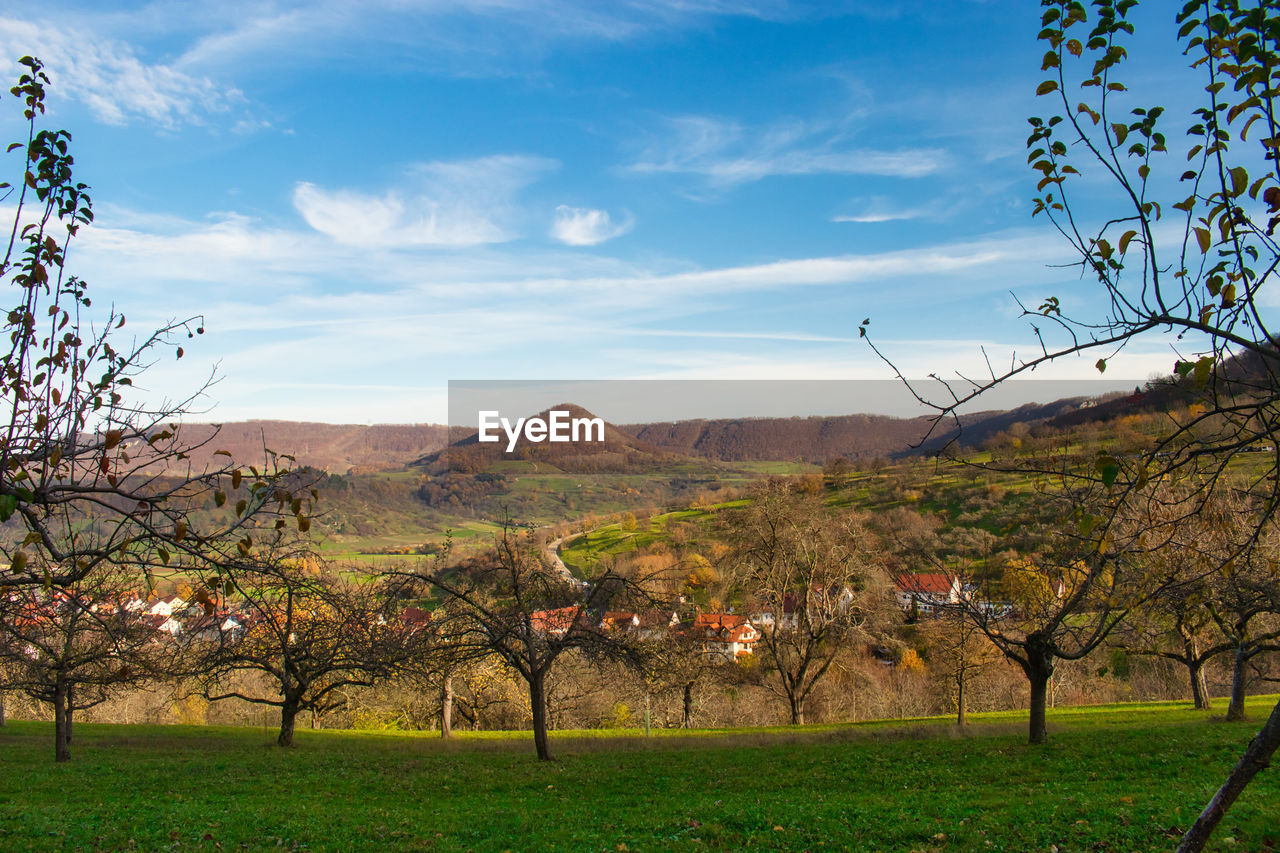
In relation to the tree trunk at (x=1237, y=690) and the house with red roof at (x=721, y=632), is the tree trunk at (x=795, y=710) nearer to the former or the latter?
the house with red roof at (x=721, y=632)

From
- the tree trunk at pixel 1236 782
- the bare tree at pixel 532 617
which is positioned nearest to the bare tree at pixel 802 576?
the bare tree at pixel 532 617

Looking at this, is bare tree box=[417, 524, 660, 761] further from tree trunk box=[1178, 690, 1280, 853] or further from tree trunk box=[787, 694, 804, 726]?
tree trunk box=[787, 694, 804, 726]

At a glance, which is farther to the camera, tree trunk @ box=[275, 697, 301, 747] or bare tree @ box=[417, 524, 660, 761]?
tree trunk @ box=[275, 697, 301, 747]

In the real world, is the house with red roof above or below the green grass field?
below

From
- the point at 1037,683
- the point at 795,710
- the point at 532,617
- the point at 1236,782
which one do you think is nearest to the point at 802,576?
the point at 795,710

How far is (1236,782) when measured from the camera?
3734 mm

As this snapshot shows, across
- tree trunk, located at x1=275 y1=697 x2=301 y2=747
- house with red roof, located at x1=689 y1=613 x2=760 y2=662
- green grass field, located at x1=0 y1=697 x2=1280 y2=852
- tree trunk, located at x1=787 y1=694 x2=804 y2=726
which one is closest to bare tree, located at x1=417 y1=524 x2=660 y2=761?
green grass field, located at x1=0 y1=697 x2=1280 y2=852

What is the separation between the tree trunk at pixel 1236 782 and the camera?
368 centimetres

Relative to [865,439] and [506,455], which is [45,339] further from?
[865,439]

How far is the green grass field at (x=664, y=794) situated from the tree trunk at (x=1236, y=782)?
494 centimetres

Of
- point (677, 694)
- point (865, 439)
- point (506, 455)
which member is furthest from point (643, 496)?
point (677, 694)

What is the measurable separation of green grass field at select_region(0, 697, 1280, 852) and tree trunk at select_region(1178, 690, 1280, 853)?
494cm

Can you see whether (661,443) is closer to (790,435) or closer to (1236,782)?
(790,435)

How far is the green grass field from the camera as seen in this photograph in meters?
8.64
